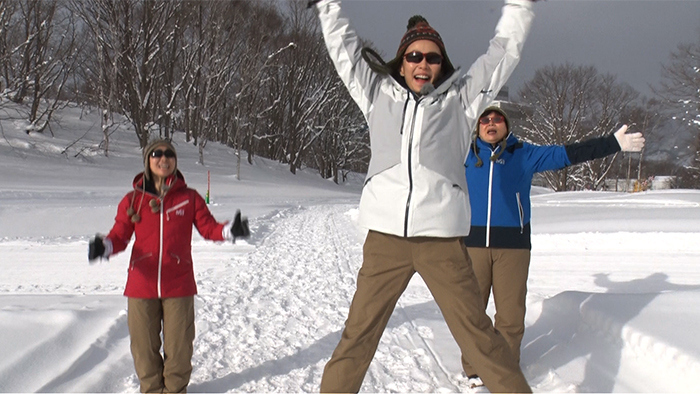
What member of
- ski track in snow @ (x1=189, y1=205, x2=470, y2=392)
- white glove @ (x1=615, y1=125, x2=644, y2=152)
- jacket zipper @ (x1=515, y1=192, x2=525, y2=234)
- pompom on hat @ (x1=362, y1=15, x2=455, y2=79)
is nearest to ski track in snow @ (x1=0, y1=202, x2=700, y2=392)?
ski track in snow @ (x1=189, y1=205, x2=470, y2=392)

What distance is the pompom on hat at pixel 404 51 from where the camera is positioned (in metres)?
2.43

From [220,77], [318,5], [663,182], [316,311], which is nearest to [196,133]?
[220,77]

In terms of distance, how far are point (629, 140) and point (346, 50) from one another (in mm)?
1900

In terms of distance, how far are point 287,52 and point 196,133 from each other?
9057 mm

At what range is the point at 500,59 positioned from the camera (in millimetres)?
2404

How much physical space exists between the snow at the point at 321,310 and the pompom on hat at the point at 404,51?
2.03m

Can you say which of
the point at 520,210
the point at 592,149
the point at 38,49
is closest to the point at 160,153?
the point at 520,210

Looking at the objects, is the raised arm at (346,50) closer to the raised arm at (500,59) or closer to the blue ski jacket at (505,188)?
the raised arm at (500,59)

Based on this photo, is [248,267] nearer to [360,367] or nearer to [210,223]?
[210,223]

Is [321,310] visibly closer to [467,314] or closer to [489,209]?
[489,209]

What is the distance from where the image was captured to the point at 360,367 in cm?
241

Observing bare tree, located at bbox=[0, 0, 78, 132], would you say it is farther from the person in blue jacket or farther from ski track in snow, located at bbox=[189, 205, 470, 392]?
the person in blue jacket

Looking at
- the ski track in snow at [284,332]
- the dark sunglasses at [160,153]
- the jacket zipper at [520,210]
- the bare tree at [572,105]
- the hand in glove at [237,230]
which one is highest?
the bare tree at [572,105]

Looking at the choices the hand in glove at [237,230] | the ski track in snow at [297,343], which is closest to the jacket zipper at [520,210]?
the ski track in snow at [297,343]
